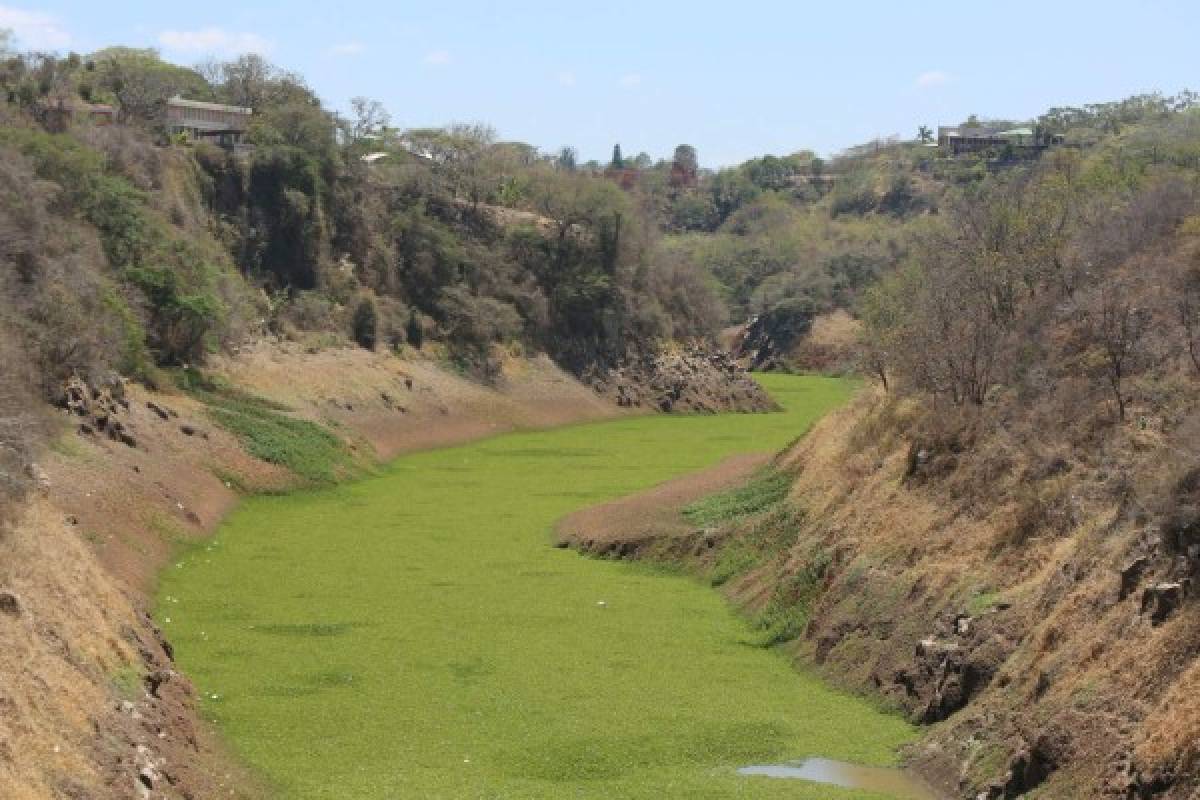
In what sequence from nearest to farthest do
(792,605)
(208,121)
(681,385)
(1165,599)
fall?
(1165,599) < (792,605) < (208,121) < (681,385)

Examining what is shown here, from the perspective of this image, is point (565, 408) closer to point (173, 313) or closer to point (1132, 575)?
point (173, 313)

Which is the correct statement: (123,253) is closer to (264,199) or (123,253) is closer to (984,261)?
(264,199)

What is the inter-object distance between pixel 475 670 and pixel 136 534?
48.7ft

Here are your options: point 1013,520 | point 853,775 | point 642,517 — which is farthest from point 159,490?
point 853,775

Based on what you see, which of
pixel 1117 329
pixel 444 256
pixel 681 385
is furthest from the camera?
pixel 681 385

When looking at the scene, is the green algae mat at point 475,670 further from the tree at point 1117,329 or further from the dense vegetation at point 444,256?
the tree at point 1117,329

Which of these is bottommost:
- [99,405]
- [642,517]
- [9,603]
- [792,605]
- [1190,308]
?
[642,517]

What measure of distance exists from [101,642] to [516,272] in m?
80.1

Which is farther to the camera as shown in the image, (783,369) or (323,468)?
(783,369)

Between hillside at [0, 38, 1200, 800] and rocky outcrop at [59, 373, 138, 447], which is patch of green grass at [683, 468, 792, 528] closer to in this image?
hillside at [0, 38, 1200, 800]

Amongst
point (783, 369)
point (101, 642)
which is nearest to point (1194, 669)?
point (101, 642)

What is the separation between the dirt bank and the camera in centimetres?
2072

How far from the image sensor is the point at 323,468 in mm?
61250

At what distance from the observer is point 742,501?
1778 inches
